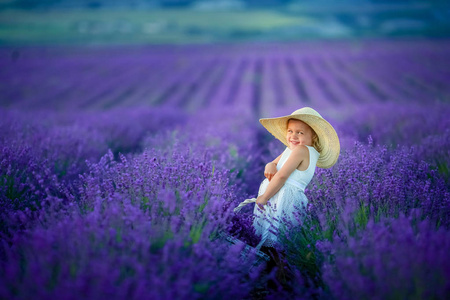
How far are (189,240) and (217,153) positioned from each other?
6.34ft

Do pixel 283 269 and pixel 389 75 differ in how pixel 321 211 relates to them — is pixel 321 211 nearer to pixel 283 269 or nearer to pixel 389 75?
pixel 283 269

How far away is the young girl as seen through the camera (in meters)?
2.22

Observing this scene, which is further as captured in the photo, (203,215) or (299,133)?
(299,133)

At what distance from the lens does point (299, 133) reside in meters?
2.31

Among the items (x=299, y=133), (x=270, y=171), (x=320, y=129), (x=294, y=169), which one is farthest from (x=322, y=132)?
(x=270, y=171)

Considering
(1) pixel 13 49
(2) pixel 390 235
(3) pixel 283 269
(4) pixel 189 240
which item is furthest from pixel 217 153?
(1) pixel 13 49

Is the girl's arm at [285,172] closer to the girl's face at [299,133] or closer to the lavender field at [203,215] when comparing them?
the girl's face at [299,133]

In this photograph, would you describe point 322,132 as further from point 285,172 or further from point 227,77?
point 227,77

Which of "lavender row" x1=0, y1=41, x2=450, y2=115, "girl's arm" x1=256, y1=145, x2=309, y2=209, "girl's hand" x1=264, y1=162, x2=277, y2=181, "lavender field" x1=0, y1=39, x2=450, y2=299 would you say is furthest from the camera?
"lavender row" x1=0, y1=41, x2=450, y2=115

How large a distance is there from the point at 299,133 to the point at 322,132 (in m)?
0.15

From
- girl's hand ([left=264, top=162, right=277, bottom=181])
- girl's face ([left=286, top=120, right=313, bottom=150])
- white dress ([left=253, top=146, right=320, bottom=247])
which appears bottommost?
white dress ([left=253, top=146, right=320, bottom=247])

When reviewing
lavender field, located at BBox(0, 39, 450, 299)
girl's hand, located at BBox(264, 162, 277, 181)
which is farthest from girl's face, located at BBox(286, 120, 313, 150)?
lavender field, located at BBox(0, 39, 450, 299)

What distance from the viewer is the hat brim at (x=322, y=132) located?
2.24m

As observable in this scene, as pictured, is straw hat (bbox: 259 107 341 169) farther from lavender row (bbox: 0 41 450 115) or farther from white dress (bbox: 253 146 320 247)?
lavender row (bbox: 0 41 450 115)
